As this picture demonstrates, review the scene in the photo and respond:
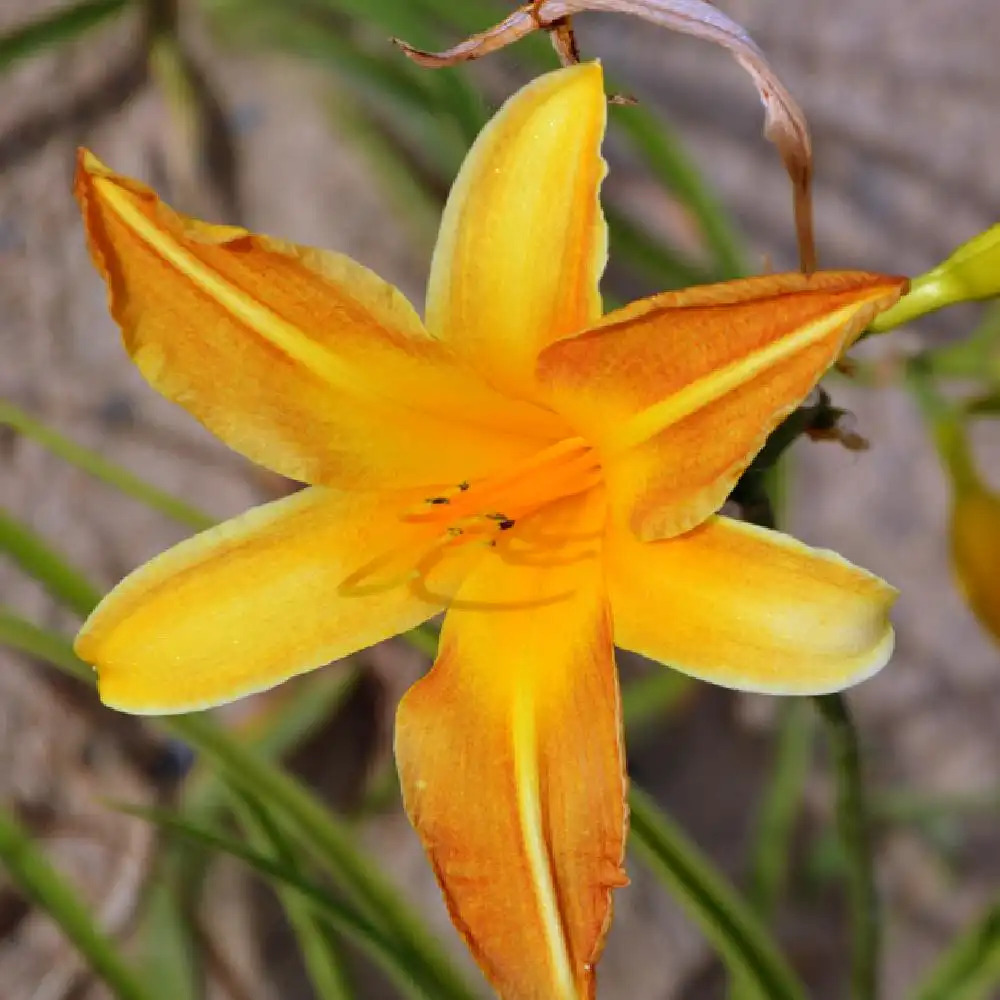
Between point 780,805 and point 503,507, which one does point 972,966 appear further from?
point 503,507

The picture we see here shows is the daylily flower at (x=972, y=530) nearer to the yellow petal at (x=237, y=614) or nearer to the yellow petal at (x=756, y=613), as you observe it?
the yellow petal at (x=756, y=613)

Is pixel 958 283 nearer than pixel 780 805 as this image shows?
Yes

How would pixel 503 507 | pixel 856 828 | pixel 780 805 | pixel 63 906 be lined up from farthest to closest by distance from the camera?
pixel 780 805 → pixel 63 906 → pixel 856 828 → pixel 503 507

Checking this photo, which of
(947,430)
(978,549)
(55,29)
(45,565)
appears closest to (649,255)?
(947,430)

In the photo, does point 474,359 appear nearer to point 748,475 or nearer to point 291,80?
point 748,475

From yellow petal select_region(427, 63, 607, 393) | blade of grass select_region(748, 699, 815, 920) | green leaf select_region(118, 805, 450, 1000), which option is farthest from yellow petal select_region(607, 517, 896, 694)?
blade of grass select_region(748, 699, 815, 920)

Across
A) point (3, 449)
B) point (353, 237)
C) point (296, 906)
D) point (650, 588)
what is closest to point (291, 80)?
point (353, 237)

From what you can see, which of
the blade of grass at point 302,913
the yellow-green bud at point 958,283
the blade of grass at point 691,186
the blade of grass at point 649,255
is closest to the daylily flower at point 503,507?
the yellow-green bud at point 958,283
